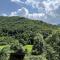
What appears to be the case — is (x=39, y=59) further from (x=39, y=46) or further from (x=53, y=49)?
(x=39, y=46)

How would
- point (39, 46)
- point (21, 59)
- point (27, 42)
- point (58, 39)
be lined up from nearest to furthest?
point (21, 59) → point (58, 39) → point (39, 46) → point (27, 42)

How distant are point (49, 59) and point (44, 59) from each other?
1.08 m

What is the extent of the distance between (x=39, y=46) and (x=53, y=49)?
77.4 feet

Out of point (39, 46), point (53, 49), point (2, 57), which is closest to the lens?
point (2, 57)

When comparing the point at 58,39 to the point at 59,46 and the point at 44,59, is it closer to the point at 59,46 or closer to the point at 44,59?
the point at 59,46

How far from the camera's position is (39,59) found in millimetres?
49812

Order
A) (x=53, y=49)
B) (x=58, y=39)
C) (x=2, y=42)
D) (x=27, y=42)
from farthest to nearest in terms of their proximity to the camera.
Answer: (x=2, y=42) < (x=27, y=42) < (x=58, y=39) < (x=53, y=49)

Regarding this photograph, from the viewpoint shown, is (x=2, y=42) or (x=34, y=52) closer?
(x=34, y=52)

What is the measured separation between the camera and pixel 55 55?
1961 inches

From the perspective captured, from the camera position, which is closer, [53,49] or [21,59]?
[21,59]

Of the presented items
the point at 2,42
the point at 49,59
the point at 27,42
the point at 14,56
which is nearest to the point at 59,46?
the point at 49,59

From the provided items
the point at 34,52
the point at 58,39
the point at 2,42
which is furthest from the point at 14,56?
the point at 2,42

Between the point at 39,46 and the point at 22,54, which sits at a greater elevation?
the point at 22,54

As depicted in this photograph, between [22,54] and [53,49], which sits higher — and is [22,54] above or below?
above
